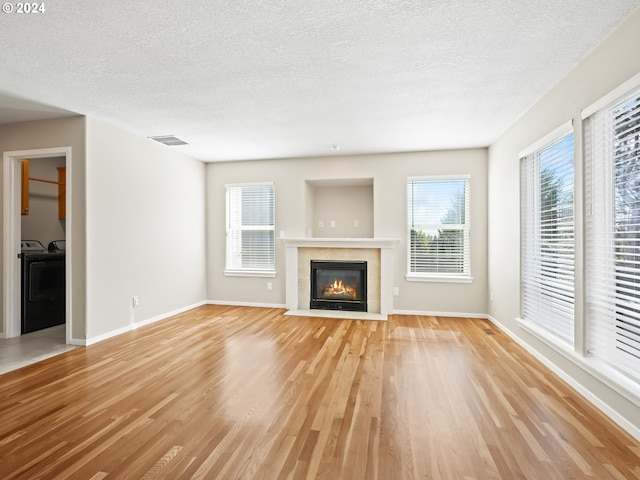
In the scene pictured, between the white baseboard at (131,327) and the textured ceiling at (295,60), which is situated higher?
the textured ceiling at (295,60)

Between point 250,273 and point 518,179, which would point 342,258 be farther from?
point 518,179

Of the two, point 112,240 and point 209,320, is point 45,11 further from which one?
point 209,320

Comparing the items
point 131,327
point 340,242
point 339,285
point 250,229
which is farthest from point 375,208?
point 131,327

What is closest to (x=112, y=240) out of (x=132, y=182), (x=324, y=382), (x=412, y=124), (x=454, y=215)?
(x=132, y=182)

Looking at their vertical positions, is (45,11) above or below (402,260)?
above

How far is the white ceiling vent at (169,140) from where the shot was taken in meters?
4.49

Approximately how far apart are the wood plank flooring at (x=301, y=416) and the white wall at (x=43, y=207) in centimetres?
292

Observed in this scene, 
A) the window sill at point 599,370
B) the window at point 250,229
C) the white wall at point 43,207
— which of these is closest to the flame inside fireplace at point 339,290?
the window at point 250,229

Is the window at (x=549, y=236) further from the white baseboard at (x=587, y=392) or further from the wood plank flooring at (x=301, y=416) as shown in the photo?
the wood plank flooring at (x=301, y=416)

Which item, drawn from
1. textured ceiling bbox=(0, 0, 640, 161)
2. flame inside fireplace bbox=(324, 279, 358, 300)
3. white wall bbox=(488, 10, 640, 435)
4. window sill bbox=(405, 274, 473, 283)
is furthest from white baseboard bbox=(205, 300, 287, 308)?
white wall bbox=(488, 10, 640, 435)

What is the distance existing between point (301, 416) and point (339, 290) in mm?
3321

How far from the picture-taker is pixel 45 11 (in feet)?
6.44

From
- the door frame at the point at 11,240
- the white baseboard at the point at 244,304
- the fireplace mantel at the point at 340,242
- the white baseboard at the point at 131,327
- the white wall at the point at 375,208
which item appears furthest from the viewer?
the white baseboard at the point at 244,304

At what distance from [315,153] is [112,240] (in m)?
3.07
